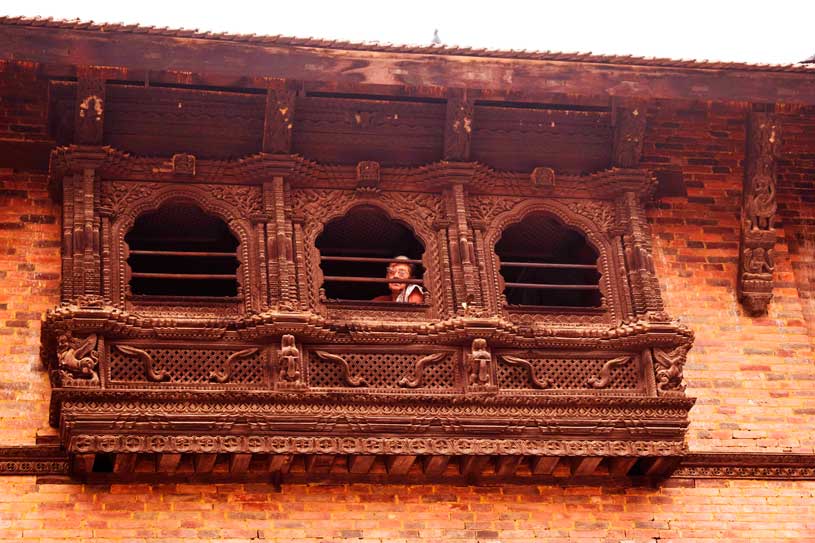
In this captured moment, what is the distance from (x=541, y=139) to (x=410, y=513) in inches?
122

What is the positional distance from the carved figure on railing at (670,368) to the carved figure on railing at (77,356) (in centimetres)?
391

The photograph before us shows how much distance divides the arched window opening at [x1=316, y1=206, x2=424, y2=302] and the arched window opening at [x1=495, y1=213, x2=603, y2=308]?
80 cm

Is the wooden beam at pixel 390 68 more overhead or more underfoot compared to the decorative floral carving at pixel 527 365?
more overhead

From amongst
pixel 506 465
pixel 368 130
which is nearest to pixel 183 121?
pixel 368 130

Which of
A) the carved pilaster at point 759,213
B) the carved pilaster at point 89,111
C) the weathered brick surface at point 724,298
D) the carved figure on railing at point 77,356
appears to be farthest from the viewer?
the carved pilaster at point 759,213

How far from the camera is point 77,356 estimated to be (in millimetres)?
11641

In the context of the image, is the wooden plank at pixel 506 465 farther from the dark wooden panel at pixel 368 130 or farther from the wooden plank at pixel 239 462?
the dark wooden panel at pixel 368 130

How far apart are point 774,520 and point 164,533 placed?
4.31 m

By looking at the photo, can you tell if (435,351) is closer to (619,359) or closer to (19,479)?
(619,359)

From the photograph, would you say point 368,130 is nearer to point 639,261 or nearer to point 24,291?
point 639,261

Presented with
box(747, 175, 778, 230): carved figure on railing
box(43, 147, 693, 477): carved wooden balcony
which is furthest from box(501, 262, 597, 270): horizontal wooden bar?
box(747, 175, 778, 230): carved figure on railing

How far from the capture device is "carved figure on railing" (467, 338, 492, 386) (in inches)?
478

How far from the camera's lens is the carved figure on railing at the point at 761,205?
1355 centimetres

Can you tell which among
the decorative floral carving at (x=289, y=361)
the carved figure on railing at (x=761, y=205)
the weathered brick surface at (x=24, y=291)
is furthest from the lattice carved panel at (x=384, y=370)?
the carved figure on railing at (x=761, y=205)
